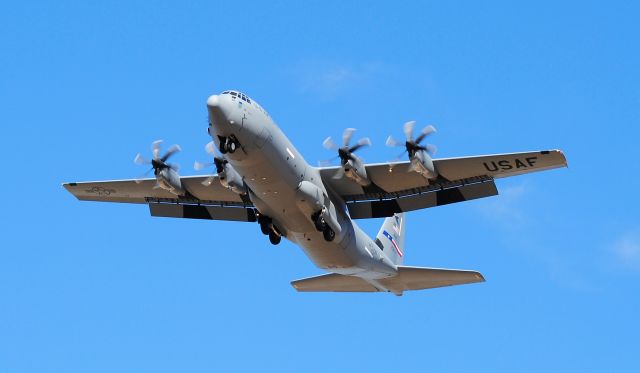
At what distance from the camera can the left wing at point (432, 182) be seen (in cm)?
4144

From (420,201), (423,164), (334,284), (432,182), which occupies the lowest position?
(334,284)

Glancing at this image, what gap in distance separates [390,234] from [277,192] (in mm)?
12326

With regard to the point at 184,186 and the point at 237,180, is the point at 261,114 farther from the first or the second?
the point at 184,186

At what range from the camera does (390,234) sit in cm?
5159

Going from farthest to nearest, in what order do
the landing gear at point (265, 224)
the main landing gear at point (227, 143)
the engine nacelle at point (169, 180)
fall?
1. the engine nacelle at point (169, 180)
2. the landing gear at point (265, 224)
3. the main landing gear at point (227, 143)

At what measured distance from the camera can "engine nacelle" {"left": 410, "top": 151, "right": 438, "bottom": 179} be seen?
41.2m

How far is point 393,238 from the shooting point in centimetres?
5184

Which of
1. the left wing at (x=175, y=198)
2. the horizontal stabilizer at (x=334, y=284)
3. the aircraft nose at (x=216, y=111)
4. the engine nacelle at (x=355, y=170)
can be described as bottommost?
the horizontal stabilizer at (x=334, y=284)

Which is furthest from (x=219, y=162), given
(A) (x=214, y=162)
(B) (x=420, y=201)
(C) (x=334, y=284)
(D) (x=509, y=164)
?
(D) (x=509, y=164)

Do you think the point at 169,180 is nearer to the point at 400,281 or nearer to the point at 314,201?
the point at 314,201

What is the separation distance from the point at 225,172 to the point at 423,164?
26.1 feet

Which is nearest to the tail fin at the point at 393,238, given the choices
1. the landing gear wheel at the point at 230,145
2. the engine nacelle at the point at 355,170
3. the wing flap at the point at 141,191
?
the wing flap at the point at 141,191

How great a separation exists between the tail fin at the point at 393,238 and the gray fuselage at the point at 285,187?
3.85 metres

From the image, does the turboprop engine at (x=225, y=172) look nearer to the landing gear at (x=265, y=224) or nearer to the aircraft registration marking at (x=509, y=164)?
the landing gear at (x=265, y=224)
